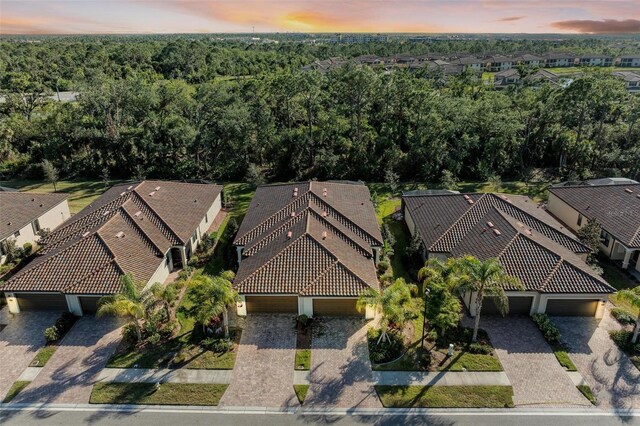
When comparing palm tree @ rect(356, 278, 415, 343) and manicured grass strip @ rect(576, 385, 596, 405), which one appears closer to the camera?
manicured grass strip @ rect(576, 385, 596, 405)

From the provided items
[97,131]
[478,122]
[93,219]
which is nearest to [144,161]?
[97,131]

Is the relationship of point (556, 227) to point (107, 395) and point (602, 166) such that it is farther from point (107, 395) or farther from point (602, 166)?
point (107, 395)

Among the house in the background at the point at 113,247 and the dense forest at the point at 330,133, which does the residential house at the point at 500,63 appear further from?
the house in the background at the point at 113,247

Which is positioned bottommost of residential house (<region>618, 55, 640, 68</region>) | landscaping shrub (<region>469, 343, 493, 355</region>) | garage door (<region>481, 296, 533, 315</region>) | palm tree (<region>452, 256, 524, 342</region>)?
landscaping shrub (<region>469, 343, 493, 355</region>)

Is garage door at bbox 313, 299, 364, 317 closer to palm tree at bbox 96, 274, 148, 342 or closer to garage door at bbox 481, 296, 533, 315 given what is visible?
garage door at bbox 481, 296, 533, 315

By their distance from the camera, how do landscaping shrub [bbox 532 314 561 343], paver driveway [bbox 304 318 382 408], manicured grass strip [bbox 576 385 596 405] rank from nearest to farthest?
manicured grass strip [bbox 576 385 596 405] → paver driveway [bbox 304 318 382 408] → landscaping shrub [bbox 532 314 561 343]

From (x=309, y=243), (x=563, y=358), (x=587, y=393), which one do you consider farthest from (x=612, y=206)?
(x=309, y=243)

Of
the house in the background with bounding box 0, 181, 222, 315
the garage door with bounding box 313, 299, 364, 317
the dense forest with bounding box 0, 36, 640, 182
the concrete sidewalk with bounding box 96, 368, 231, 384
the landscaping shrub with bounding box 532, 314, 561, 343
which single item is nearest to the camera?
the concrete sidewalk with bounding box 96, 368, 231, 384

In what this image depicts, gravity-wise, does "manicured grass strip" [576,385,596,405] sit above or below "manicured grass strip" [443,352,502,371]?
below

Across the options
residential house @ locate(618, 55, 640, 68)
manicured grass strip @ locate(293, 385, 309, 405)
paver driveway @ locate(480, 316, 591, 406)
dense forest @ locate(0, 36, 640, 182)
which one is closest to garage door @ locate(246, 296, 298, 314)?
manicured grass strip @ locate(293, 385, 309, 405)
